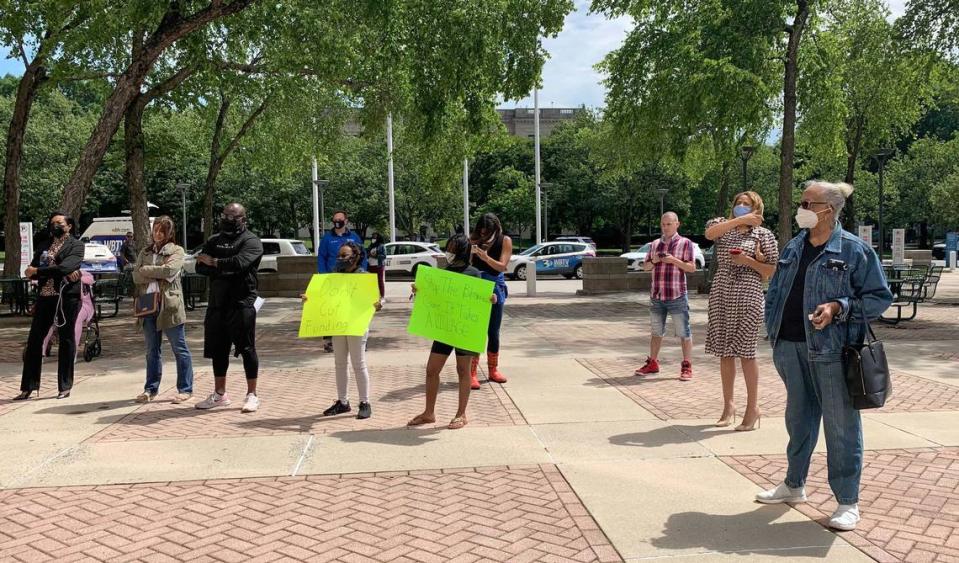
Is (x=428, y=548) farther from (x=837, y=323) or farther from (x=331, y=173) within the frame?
(x=331, y=173)

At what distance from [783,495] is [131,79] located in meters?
11.2

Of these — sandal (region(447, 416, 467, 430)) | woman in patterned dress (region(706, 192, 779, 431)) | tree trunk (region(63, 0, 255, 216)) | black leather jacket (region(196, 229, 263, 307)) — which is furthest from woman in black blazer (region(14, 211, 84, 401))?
woman in patterned dress (region(706, 192, 779, 431))

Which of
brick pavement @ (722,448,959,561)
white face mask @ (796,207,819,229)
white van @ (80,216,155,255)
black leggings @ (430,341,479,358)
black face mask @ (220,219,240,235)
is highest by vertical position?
white van @ (80,216,155,255)

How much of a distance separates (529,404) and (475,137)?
24.0 ft

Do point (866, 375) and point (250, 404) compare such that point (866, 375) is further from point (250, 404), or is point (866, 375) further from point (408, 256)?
point (408, 256)

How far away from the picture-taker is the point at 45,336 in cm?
736

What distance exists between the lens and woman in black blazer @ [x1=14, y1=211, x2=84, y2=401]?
7.34 meters

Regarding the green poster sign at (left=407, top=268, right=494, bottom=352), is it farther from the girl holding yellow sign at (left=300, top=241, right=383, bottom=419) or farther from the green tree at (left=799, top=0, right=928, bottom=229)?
the green tree at (left=799, top=0, right=928, bottom=229)

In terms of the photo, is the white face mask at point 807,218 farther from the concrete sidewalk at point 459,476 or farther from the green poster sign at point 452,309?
the green poster sign at point 452,309

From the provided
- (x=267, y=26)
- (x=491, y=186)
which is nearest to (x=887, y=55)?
(x=267, y=26)

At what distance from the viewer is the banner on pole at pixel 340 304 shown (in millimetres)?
6445

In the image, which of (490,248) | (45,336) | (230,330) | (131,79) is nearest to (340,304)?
(230,330)

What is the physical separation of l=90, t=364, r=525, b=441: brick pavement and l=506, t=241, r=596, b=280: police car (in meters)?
20.6

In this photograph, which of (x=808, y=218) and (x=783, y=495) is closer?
(x=808, y=218)
